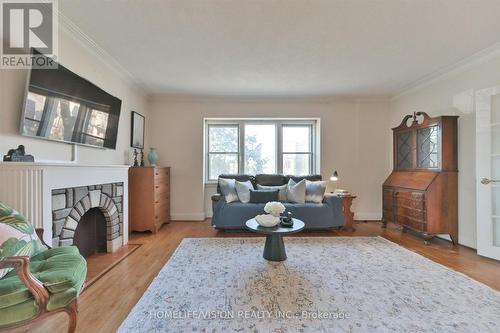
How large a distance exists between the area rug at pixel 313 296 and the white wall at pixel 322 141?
207cm

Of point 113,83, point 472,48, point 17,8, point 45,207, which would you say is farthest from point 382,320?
point 113,83

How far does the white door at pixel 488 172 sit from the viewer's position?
284 cm

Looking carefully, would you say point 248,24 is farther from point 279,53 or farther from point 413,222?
point 413,222

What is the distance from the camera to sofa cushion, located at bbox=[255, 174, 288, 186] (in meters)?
4.56

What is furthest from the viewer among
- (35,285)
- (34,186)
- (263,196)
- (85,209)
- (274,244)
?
(263,196)

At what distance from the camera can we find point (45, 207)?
1.90 meters

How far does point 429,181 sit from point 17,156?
464cm

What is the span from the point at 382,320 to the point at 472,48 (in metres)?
3.27

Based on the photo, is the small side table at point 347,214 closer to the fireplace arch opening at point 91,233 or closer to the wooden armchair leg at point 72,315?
the fireplace arch opening at point 91,233

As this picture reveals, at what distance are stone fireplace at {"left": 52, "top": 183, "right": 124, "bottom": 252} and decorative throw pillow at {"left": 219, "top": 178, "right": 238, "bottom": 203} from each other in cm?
155

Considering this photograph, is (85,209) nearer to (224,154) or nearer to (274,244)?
(274,244)

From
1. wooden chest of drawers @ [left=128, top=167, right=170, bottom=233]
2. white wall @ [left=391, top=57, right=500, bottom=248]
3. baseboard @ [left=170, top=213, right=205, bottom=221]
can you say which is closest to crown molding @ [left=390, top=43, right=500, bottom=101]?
white wall @ [left=391, top=57, right=500, bottom=248]

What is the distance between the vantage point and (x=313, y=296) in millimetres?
1970

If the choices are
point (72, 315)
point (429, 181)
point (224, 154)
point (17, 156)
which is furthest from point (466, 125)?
point (17, 156)
